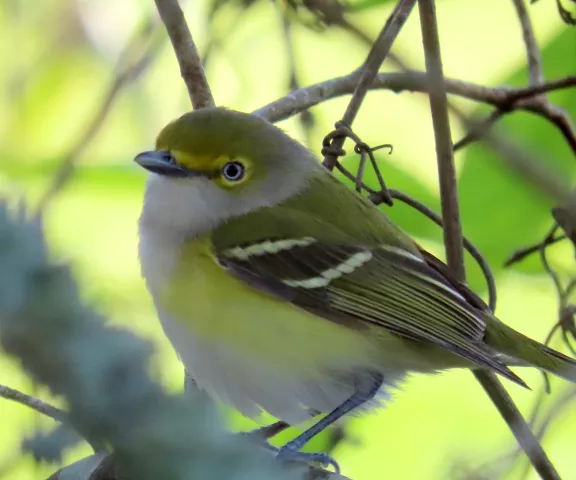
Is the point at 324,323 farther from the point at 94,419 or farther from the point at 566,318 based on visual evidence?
the point at 94,419

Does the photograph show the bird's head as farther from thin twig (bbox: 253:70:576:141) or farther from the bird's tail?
the bird's tail

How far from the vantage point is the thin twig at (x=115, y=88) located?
6.55 ft

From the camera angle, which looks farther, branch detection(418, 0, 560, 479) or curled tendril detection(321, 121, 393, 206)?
curled tendril detection(321, 121, 393, 206)

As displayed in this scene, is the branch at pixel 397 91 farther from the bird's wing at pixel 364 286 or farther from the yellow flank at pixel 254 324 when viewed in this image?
the yellow flank at pixel 254 324

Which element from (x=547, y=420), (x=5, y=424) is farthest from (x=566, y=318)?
(x=5, y=424)

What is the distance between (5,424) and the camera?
7.76 ft

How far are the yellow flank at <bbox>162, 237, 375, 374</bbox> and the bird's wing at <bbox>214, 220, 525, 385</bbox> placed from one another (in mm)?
35

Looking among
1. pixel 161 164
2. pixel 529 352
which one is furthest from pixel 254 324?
pixel 529 352

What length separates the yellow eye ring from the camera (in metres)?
2.20

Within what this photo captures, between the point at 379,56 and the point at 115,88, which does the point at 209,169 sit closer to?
the point at 115,88

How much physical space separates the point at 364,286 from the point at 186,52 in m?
0.77

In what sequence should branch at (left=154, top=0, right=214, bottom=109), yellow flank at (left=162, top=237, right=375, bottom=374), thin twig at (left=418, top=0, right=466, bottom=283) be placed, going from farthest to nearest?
branch at (left=154, top=0, right=214, bottom=109) → thin twig at (left=418, top=0, right=466, bottom=283) → yellow flank at (left=162, top=237, right=375, bottom=374)

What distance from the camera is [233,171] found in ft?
7.29

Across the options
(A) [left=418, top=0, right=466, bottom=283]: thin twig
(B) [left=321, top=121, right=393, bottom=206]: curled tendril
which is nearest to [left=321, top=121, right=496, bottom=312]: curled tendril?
(B) [left=321, top=121, right=393, bottom=206]: curled tendril
